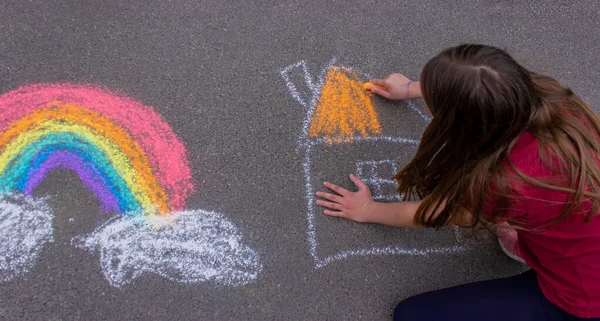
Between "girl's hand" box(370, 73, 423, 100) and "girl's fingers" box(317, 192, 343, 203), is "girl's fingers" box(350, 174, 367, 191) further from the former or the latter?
"girl's hand" box(370, 73, 423, 100)

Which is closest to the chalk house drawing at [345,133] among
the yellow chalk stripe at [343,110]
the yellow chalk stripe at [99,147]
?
the yellow chalk stripe at [343,110]

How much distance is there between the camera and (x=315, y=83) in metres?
2.11

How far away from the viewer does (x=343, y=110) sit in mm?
2078

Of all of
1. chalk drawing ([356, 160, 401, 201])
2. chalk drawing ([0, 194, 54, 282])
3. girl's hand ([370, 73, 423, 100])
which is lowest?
chalk drawing ([356, 160, 401, 201])

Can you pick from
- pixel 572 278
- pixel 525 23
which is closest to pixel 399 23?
pixel 525 23

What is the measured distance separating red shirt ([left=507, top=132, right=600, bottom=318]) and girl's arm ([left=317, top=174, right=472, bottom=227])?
0.49m

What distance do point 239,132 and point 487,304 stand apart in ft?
4.21

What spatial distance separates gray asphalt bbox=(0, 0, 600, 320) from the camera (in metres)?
1.67

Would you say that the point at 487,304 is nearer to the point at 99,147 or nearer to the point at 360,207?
the point at 360,207

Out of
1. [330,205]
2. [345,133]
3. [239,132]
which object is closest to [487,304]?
[330,205]

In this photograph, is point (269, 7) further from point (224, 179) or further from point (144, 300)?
point (144, 300)

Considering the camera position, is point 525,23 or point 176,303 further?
point 525,23

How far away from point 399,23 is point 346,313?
157cm

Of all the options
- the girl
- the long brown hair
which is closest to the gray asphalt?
the girl
